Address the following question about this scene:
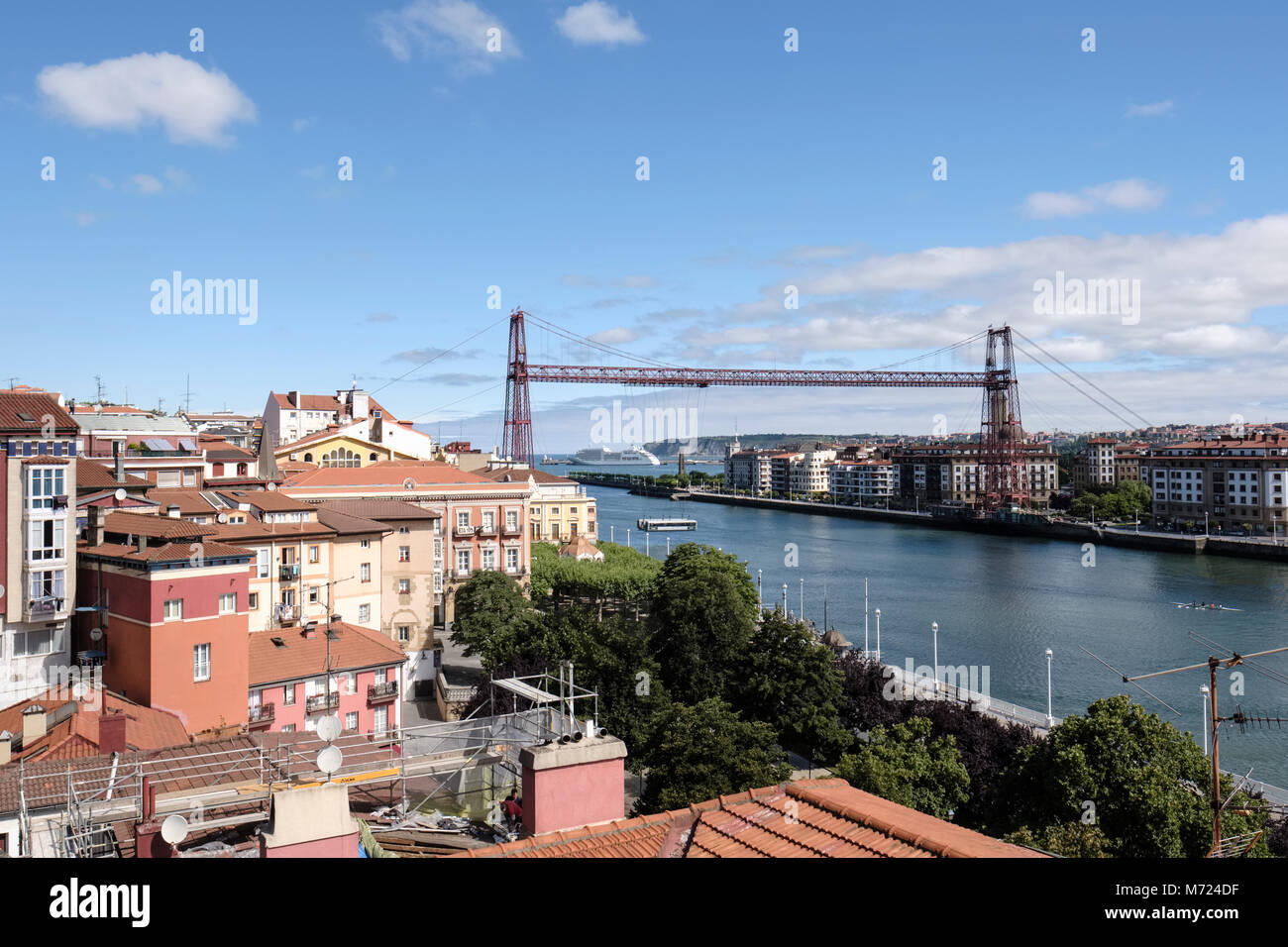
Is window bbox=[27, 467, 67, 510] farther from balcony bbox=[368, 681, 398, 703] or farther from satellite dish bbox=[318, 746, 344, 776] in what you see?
satellite dish bbox=[318, 746, 344, 776]

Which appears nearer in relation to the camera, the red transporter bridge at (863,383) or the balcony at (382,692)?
the balcony at (382,692)

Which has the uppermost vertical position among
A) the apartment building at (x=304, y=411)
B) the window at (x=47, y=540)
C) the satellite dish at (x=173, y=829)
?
the apartment building at (x=304, y=411)

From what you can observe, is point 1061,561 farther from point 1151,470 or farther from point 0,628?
point 0,628

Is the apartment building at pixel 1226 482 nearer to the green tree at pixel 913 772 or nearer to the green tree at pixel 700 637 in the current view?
the green tree at pixel 700 637

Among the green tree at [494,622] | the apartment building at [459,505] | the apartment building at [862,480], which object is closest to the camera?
the green tree at [494,622]

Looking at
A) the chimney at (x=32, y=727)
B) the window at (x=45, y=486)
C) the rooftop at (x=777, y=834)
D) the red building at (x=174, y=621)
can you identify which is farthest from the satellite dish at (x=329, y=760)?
the window at (x=45, y=486)

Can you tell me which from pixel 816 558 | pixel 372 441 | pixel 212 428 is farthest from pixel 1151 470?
pixel 212 428

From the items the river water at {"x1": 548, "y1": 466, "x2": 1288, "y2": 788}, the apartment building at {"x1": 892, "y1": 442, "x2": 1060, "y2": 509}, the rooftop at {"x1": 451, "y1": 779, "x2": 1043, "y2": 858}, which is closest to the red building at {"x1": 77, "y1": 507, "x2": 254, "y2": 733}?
the rooftop at {"x1": 451, "y1": 779, "x2": 1043, "y2": 858}
